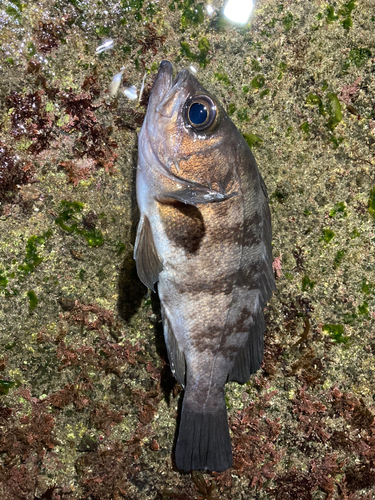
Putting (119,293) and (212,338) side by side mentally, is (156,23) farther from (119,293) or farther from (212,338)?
(212,338)

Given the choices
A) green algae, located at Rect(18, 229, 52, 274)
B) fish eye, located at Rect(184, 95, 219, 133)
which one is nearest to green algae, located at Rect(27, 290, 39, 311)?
green algae, located at Rect(18, 229, 52, 274)

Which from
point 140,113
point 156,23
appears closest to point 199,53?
point 156,23

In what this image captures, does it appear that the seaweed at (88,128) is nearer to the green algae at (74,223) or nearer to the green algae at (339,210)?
the green algae at (74,223)

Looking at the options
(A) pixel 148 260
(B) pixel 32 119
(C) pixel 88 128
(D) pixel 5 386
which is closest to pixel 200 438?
(A) pixel 148 260

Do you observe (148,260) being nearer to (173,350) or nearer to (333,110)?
(173,350)

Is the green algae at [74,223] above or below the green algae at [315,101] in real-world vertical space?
below

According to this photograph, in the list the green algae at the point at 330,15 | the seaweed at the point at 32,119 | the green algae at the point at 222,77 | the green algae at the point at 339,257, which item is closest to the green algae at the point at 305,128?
the green algae at the point at 222,77
